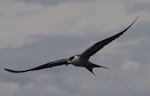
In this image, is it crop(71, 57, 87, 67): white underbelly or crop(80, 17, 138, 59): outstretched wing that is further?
crop(71, 57, 87, 67): white underbelly

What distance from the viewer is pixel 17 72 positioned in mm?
67250

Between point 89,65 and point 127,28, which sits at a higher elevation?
point 127,28

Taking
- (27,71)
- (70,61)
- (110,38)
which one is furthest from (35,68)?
(110,38)

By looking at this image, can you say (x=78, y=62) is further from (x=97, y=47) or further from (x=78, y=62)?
(x=97, y=47)

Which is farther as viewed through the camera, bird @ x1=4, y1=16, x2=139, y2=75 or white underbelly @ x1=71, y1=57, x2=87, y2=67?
white underbelly @ x1=71, y1=57, x2=87, y2=67

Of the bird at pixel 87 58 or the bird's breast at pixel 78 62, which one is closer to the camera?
the bird at pixel 87 58

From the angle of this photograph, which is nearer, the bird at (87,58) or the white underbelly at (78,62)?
the bird at (87,58)

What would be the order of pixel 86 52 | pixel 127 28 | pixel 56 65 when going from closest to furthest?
pixel 127 28 → pixel 86 52 → pixel 56 65

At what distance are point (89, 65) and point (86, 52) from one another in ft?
5.44

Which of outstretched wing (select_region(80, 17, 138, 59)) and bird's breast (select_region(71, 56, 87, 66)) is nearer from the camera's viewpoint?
outstretched wing (select_region(80, 17, 138, 59))

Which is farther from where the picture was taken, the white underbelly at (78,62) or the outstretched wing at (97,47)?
the white underbelly at (78,62)

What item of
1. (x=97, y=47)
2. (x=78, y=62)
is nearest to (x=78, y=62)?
(x=78, y=62)

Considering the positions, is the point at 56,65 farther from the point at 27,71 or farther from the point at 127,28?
the point at 127,28

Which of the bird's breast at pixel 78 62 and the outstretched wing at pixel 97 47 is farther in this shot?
the bird's breast at pixel 78 62
